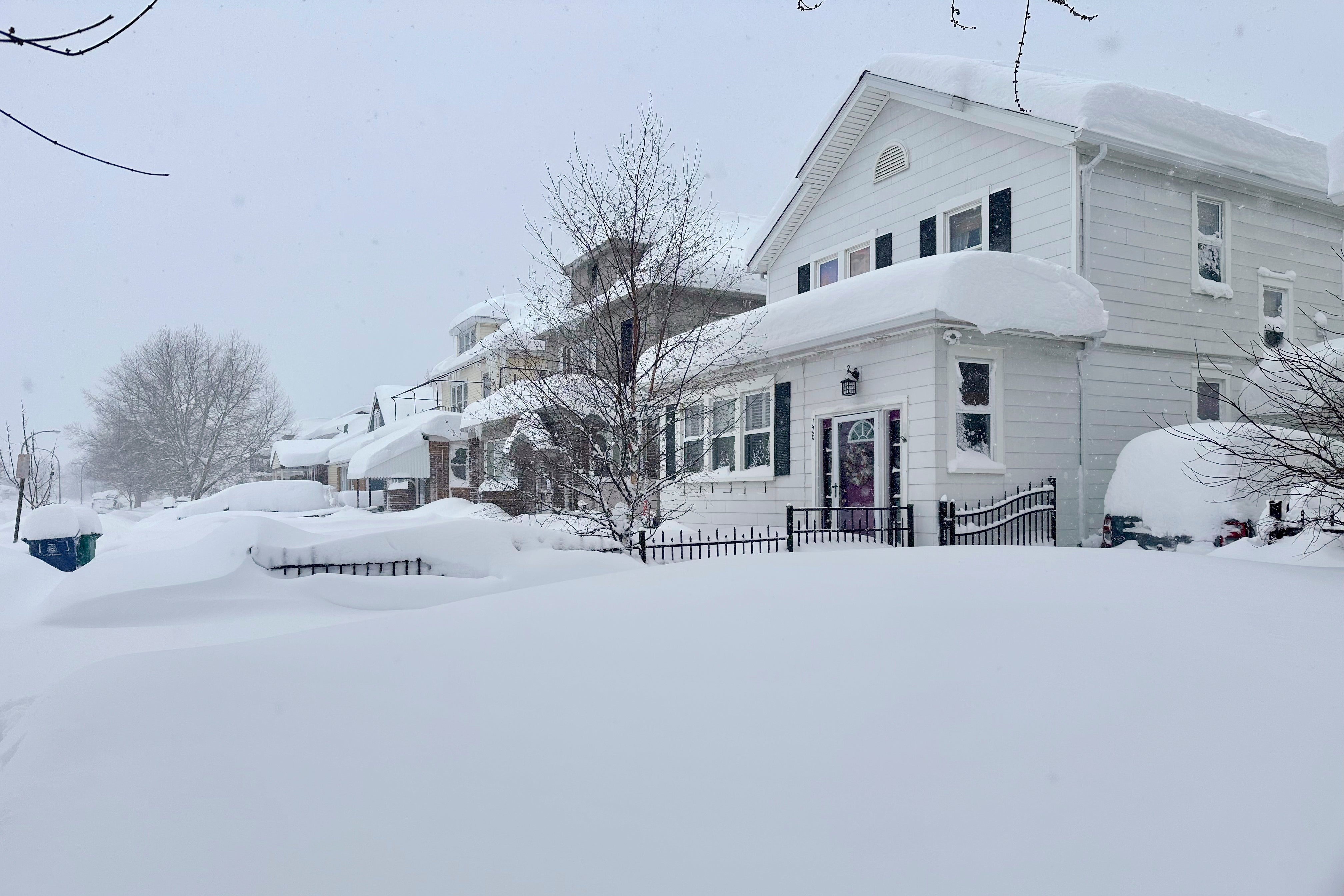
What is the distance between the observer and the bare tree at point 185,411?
3847 cm

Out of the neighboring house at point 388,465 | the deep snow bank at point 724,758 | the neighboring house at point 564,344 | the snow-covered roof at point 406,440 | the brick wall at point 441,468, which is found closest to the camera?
the deep snow bank at point 724,758

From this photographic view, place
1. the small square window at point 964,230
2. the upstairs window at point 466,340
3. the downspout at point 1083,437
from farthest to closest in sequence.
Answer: the upstairs window at point 466,340
the small square window at point 964,230
the downspout at point 1083,437

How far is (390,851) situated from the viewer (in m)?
1.98

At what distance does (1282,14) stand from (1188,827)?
5.25 meters

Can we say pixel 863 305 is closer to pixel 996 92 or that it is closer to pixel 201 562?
pixel 996 92

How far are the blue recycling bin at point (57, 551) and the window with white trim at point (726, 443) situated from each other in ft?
30.0

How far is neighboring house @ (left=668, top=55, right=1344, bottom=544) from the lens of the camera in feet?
34.9

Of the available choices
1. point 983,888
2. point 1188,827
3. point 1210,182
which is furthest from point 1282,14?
point 1210,182

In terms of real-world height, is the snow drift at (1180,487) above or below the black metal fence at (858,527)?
above

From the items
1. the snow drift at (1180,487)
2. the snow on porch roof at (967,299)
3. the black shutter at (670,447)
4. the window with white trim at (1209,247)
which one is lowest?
the snow drift at (1180,487)

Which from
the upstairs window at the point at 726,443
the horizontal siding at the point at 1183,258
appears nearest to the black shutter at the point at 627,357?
the upstairs window at the point at 726,443

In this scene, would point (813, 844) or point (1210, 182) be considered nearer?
point (813, 844)

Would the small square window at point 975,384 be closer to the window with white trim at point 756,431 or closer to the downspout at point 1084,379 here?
the downspout at point 1084,379

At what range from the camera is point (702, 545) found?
9.06m
